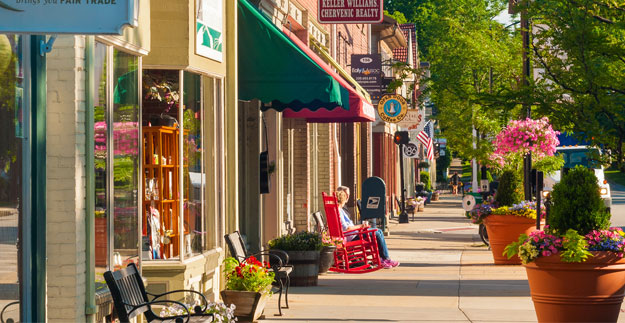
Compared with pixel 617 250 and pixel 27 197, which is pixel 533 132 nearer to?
pixel 617 250

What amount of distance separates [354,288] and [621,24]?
5941 millimetres

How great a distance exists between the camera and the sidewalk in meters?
11.7

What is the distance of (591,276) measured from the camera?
978 centimetres

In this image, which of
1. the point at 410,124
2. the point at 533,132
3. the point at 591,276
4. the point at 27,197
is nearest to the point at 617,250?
the point at 591,276

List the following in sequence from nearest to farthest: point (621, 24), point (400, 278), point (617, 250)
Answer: point (617, 250), point (621, 24), point (400, 278)

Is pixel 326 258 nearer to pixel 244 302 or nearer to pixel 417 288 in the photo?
pixel 417 288

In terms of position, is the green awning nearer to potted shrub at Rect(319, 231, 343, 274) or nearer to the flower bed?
potted shrub at Rect(319, 231, 343, 274)

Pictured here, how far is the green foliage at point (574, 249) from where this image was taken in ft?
31.7

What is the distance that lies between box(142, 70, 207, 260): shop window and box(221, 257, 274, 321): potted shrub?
0.60m

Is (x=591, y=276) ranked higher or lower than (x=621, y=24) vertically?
lower

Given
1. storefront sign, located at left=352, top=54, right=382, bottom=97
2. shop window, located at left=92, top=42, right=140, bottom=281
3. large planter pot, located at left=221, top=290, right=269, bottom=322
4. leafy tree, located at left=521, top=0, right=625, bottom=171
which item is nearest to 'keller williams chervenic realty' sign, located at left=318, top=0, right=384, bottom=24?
leafy tree, located at left=521, top=0, right=625, bottom=171

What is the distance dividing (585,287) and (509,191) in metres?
9.05

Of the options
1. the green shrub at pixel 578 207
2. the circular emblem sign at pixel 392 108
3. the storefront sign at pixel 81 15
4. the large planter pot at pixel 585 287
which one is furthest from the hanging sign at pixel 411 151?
the storefront sign at pixel 81 15

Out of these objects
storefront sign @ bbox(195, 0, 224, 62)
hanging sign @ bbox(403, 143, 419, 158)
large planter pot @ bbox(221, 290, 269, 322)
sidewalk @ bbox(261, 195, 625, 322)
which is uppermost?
storefront sign @ bbox(195, 0, 224, 62)
